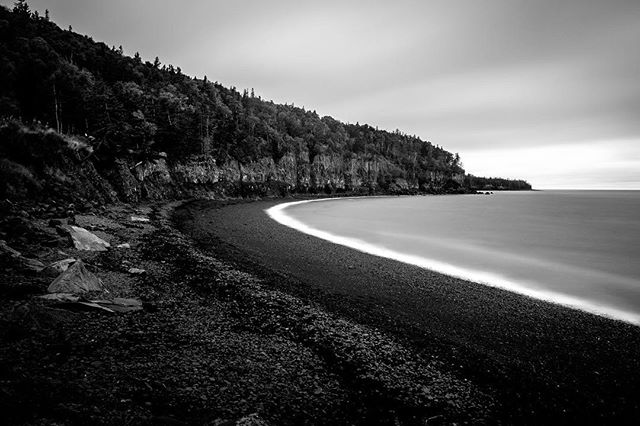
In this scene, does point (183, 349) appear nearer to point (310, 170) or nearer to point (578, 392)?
point (578, 392)

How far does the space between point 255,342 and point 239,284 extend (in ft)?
11.3

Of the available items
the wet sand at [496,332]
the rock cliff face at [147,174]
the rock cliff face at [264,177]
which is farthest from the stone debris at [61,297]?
the rock cliff face at [264,177]

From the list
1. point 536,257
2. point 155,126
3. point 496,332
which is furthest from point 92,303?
point 155,126

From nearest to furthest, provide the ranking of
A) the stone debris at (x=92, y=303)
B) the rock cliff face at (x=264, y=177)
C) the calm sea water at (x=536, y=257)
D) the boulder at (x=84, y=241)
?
the stone debris at (x=92, y=303), the boulder at (x=84, y=241), the calm sea water at (x=536, y=257), the rock cliff face at (x=264, y=177)

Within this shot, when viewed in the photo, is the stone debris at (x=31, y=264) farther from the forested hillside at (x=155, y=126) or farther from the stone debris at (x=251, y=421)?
the forested hillside at (x=155, y=126)

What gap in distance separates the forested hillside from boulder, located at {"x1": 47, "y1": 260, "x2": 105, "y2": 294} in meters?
15.8

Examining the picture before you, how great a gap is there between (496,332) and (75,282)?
31.9 ft

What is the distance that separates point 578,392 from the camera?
5207 mm

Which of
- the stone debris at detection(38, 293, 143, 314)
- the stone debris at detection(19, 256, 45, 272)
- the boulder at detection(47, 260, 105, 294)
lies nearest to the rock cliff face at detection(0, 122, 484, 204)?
the stone debris at detection(19, 256, 45, 272)

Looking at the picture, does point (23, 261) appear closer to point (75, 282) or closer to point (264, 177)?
point (75, 282)

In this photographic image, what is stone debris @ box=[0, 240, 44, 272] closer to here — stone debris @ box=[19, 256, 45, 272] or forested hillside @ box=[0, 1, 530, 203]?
stone debris @ box=[19, 256, 45, 272]

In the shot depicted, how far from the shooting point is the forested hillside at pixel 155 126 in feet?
103

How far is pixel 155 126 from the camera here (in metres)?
43.9

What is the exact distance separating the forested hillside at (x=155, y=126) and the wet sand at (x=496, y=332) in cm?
1949
